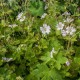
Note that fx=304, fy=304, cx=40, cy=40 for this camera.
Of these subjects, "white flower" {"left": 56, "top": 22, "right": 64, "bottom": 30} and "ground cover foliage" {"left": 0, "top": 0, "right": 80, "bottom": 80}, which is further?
"white flower" {"left": 56, "top": 22, "right": 64, "bottom": 30}

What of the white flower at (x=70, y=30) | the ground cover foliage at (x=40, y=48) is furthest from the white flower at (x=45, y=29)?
the white flower at (x=70, y=30)

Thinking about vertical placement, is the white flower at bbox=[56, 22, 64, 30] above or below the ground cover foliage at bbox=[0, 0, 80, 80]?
above

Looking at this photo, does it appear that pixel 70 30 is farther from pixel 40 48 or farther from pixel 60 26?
pixel 40 48

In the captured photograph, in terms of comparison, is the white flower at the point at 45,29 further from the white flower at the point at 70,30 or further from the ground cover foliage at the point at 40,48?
the white flower at the point at 70,30

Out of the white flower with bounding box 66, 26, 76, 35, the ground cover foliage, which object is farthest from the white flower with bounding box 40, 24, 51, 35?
the white flower with bounding box 66, 26, 76, 35

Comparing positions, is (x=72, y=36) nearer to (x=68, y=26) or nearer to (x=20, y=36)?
(x=68, y=26)

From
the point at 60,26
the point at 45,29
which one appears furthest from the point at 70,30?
the point at 45,29

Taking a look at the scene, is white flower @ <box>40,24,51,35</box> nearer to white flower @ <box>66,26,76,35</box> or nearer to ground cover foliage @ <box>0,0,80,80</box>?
ground cover foliage @ <box>0,0,80,80</box>

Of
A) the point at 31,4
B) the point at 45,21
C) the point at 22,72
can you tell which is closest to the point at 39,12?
the point at 31,4

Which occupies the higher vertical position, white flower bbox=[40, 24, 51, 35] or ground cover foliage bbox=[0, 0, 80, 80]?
white flower bbox=[40, 24, 51, 35]
